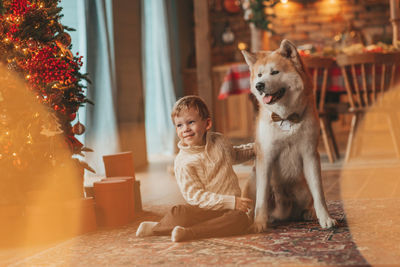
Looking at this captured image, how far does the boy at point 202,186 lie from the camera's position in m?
2.05

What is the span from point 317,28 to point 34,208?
6.28 m

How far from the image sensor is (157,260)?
5.72ft

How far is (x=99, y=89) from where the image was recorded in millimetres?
4012

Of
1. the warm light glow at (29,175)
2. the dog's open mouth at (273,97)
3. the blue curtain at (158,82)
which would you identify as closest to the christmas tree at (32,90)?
the warm light glow at (29,175)

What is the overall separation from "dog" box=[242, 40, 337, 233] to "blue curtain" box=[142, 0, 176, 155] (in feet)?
11.7

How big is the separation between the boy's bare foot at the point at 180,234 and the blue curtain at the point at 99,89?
79.9 inches

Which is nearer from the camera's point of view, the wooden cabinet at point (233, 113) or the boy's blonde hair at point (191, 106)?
the boy's blonde hair at point (191, 106)

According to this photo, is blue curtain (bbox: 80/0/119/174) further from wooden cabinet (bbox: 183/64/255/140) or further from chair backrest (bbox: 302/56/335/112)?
wooden cabinet (bbox: 183/64/255/140)

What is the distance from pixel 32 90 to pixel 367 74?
274 cm

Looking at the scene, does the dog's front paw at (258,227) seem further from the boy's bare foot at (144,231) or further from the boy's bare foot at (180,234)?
the boy's bare foot at (144,231)

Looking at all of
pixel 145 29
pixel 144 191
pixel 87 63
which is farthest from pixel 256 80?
pixel 145 29

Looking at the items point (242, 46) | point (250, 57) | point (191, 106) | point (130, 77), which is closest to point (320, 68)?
point (130, 77)

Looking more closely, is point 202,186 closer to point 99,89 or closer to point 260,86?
point 260,86

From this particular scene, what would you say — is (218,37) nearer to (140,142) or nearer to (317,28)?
(317,28)
